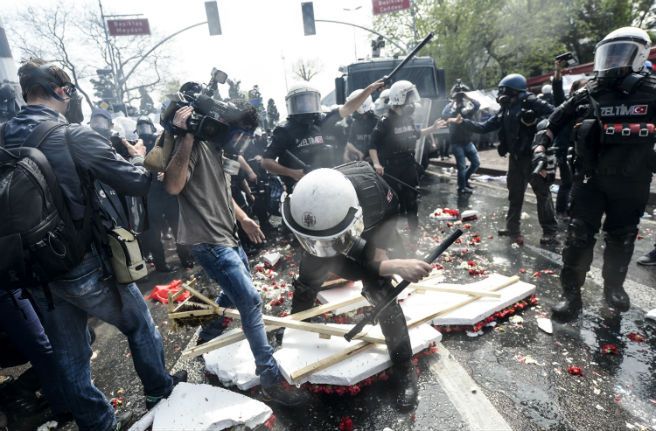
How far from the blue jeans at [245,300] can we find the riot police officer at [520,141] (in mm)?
3921

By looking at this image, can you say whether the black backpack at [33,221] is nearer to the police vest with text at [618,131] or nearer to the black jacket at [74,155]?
the black jacket at [74,155]

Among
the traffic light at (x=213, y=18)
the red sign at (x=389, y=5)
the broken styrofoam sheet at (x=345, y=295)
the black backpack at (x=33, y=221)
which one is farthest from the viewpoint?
the red sign at (x=389, y=5)

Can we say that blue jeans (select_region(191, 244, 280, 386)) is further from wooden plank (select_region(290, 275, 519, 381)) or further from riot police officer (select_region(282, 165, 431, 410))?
riot police officer (select_region(282, 165, 431, 410))

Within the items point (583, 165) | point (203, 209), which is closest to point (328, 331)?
point (203, 209)

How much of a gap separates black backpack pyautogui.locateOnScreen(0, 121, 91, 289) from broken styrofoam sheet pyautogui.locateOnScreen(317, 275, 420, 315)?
6.97 feet

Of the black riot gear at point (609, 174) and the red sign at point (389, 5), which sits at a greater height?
the red sign at point (389, 5)

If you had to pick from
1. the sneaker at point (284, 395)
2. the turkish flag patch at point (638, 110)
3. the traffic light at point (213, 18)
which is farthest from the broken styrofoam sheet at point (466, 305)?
the traffic light at point (213, 18)

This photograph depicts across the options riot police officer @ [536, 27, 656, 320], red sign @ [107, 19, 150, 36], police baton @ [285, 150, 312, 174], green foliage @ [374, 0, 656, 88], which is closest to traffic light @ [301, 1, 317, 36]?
red sign @ [107, 19, 150, 36]

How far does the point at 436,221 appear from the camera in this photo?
20.7ft

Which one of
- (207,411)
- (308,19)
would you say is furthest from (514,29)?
(207,411)

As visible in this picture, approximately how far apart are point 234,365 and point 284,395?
528mm

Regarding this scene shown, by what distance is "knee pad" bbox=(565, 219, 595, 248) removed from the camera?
309 centimetres

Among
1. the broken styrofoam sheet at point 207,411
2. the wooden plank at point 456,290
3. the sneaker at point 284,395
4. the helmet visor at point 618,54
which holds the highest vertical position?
the helmet visor at point 618,54

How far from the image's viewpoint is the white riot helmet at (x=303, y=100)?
4.16 metres
